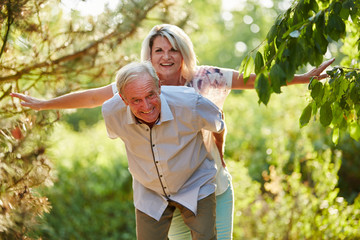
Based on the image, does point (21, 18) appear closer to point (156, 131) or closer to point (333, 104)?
point (156, 131)

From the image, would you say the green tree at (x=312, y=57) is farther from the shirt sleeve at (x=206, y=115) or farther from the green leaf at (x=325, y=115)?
the shirt sleeve at (x=206, y=115)

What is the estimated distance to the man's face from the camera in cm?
212

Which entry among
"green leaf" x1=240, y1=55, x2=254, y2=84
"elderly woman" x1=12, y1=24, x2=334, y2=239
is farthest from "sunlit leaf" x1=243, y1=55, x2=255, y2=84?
"elderly woman" x1=12, y1=24, x2=334, y2=239

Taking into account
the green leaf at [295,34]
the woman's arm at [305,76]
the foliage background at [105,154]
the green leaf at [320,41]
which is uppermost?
the green leaf at [295,34]

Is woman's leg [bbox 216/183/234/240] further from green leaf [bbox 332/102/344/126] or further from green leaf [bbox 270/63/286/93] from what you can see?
green leaf [bbox 270/63/286/93]

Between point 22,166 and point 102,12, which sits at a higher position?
point 102,12

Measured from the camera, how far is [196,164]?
2299mm

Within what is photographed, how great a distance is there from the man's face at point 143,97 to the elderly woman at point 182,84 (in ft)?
1.34

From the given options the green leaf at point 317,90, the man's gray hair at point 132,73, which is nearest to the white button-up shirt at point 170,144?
the man's gray hair at point 132,73

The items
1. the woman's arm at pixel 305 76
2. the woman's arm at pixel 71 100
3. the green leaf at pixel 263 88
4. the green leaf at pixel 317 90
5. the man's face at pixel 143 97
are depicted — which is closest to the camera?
the green leaf at pixel 263 88

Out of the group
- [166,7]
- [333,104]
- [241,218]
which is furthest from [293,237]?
[333,104]

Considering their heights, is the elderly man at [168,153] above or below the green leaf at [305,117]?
below

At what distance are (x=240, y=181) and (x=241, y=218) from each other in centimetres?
38

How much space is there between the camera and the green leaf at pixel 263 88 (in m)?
1.56
